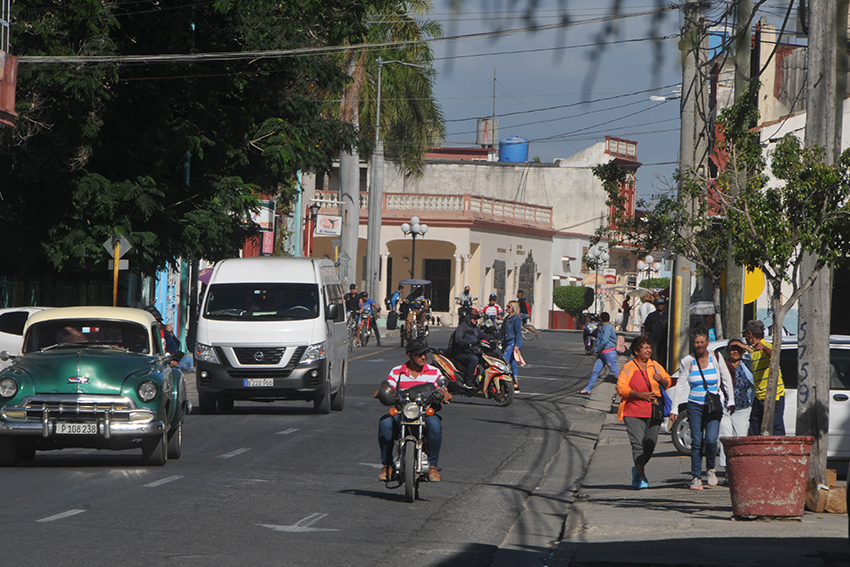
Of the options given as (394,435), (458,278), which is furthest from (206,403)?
(458,278)

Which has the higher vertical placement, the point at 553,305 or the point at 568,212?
the point at 568,212

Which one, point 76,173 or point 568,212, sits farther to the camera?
point 568,212

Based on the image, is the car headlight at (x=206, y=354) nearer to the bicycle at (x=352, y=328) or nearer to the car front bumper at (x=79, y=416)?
the car front bumper at (x=79, y=416)

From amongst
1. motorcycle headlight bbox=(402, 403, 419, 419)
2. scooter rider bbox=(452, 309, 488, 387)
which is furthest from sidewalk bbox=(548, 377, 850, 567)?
scooter rider bbox=(452, 309, 488, 387)

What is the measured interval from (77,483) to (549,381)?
19.5 metres

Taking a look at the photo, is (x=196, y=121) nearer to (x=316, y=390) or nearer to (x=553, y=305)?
(x=316, y=390)

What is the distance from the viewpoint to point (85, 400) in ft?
40.9

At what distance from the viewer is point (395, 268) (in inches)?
2744

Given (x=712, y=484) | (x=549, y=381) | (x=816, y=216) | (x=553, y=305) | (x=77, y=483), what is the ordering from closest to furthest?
(x=816, y=216) → (x=77, y=483) → (x=712, y=484) → (x=549, y=381) → (x=553, y=305)

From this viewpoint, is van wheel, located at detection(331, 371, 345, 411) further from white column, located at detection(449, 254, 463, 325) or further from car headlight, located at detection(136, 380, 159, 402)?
white column, located at detection(449, 254, 463, 325)

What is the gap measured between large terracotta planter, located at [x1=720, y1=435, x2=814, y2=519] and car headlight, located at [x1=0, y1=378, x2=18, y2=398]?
7.18 meters

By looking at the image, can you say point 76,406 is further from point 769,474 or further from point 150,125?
point 150,125

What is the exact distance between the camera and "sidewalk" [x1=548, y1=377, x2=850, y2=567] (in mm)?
8594

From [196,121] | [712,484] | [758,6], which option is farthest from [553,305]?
[758,6]
